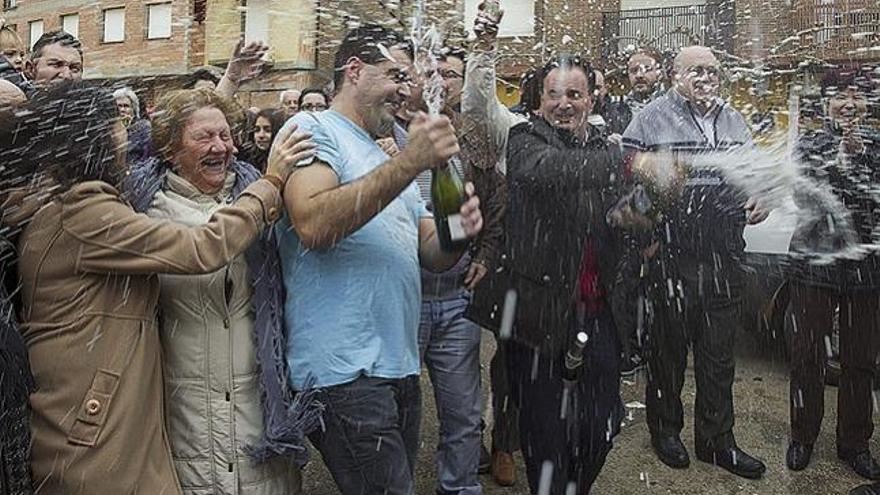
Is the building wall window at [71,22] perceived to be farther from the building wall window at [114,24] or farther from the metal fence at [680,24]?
the metal fence at [680,24]

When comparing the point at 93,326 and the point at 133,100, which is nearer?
the point at 93,326

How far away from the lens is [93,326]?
2.34m

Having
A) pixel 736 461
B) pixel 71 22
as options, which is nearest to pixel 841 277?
pixel 736 461

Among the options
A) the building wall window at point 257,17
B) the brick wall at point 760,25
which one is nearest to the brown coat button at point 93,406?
the building wall window at point 257,17

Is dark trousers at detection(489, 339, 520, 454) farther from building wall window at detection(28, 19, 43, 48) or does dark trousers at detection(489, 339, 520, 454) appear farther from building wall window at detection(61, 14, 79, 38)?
building wall window at detection(28, 19, 43, 48)

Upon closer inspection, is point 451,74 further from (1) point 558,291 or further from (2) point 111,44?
(2) point 111,44

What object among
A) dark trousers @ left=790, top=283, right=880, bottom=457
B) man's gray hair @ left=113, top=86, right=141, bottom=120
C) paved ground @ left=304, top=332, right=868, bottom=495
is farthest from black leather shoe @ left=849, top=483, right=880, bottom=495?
man's gray hair @ left=113, top=86, right=141, bottom=120

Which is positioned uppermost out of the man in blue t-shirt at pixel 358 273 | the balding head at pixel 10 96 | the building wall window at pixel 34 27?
the building wall window at pixel 34 27

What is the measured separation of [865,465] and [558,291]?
215 cm

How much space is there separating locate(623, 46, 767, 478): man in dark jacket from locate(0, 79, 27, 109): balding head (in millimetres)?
2686

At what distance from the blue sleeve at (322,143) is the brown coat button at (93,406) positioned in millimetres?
815

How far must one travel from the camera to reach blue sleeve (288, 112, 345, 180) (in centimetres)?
249

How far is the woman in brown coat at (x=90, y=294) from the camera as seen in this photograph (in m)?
2.29

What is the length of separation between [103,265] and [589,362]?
6.09ft
